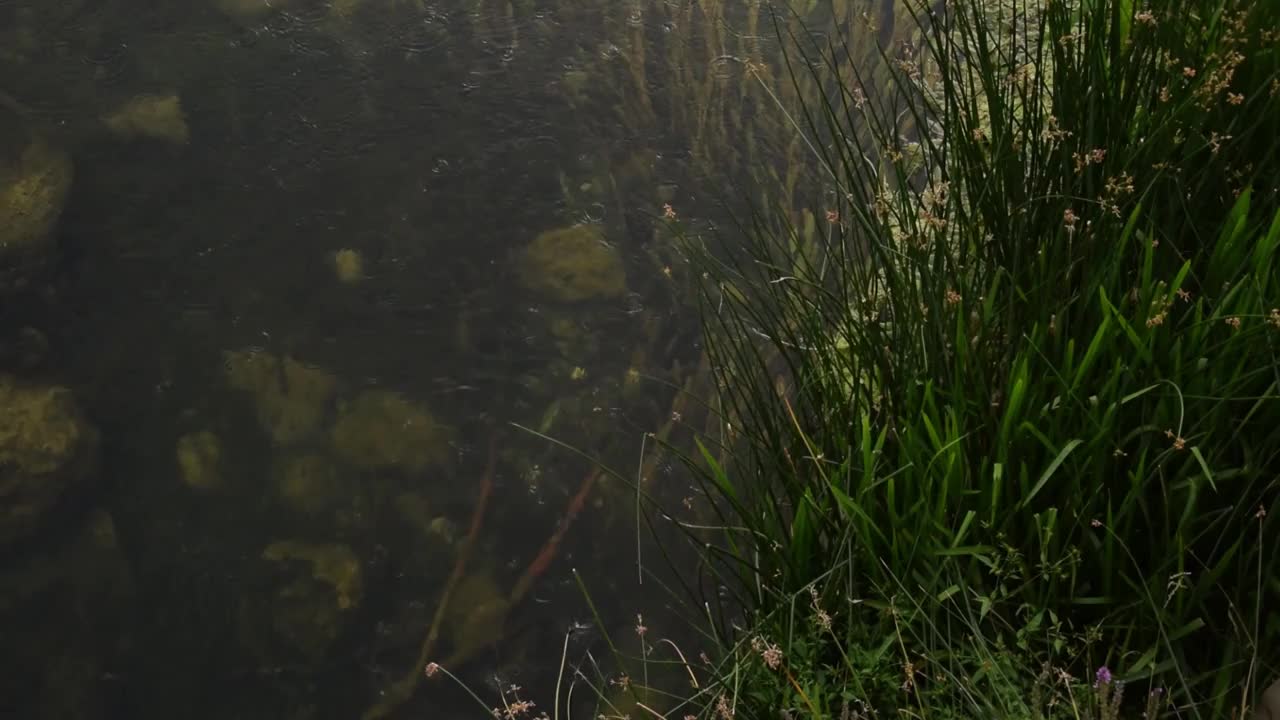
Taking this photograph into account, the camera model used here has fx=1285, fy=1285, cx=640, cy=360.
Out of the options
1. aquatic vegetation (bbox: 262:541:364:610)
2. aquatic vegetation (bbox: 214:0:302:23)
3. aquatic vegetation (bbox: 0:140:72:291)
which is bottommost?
aquatic vegetation (bbox: 262:541:364:610)

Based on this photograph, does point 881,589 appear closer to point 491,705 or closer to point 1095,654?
point 1095,654

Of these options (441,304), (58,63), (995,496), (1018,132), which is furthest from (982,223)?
(58,63)

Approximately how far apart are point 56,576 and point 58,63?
1.39 m

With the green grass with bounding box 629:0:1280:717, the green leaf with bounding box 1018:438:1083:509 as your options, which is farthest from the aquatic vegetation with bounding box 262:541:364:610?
the green leaf with bounding box 1018:438:1083:509

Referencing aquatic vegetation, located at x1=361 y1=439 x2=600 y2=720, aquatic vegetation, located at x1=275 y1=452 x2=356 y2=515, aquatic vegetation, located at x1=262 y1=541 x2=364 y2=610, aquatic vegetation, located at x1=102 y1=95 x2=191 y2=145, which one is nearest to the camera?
aquatic vegetation, located at x1=361 y1=439 x2=600 y2=720

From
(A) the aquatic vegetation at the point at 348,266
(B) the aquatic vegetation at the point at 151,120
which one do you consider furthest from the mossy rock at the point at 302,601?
(B) the aquatic vegetation at the point at 151,120

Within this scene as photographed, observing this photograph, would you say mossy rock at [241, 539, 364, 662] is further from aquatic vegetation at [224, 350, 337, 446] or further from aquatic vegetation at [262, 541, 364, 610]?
aquatic vegetation at [224, 350, 337, 446]

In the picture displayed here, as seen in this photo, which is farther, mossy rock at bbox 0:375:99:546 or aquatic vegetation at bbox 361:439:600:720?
mossy rock at bbox 0:375:99:546

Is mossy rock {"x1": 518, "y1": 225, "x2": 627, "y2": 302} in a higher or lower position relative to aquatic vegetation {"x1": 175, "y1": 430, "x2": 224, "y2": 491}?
higher

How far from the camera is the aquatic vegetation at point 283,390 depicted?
2.59 meters

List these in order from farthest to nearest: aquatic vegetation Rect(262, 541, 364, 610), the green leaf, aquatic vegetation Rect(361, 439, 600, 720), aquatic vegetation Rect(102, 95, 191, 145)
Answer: aquatic vegetation Rect(102, 95, 191, 145) < aquatic vegetation Rect(262, 541, 364, 610) < aquatic vegetation Rect(361, 439, 600, 720) < the green leaf

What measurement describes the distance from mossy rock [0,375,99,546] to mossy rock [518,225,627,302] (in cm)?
95

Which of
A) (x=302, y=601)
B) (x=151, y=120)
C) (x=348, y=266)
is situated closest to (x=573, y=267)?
(x=348, y=266)

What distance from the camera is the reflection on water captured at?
7.72ft
